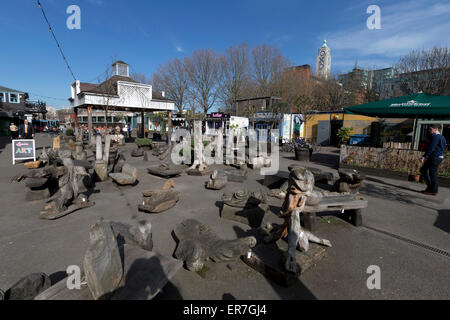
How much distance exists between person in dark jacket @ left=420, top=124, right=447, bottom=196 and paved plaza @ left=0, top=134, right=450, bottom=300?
411 millimetres

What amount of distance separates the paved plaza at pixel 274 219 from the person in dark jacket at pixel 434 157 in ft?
1.35

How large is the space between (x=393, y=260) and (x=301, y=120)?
76.9ft

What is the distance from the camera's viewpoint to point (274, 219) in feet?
15.9

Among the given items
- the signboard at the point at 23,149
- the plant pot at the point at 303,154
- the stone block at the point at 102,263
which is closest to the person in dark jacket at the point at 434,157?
the plant pot at the point at 303,154

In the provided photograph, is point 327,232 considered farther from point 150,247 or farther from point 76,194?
point 76,194

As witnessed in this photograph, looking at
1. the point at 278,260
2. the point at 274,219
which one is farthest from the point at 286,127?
the point at 278,260

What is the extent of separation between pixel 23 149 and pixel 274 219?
38.6 feet

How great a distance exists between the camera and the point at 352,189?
211 inches

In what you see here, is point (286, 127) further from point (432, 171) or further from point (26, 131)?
point (26, 131)

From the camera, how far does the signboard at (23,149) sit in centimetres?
1036

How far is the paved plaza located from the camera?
278 cm

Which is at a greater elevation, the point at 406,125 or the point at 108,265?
the point at 406,125

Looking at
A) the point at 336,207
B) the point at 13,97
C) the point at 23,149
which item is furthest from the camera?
the point at 13,97

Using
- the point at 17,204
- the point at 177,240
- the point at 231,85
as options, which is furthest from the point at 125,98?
the point at 231,85
